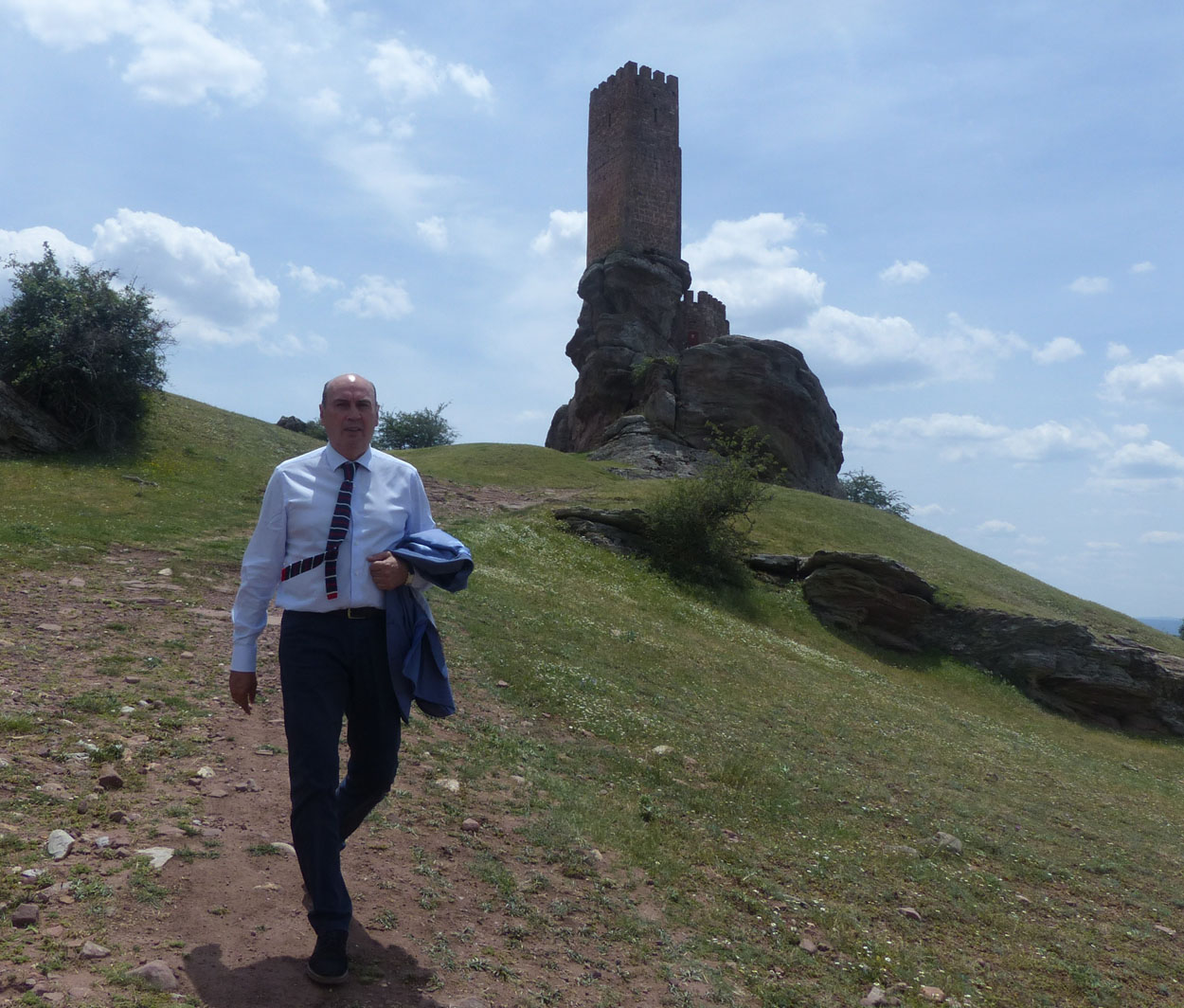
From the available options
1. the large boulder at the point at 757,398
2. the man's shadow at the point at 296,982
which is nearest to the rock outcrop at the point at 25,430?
the man's shadow at the point at 296,982

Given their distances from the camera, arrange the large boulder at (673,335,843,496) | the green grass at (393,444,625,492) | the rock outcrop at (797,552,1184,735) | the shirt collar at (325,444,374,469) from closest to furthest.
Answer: the shirt collar at (325,444,374,469) < the rock outcrop at (797,552,1184,735) < the green grass at (393,444,625,492) < the large boulder at (673,335,843,496)

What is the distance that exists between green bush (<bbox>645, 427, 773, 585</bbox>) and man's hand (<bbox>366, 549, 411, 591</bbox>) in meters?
20.8

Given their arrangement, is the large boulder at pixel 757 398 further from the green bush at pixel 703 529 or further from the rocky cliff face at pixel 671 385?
the green bush at pixel 703 529

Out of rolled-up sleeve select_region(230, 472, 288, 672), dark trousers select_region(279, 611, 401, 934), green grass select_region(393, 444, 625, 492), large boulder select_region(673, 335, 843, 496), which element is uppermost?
large boulder select_region(673, 335, 843, 496)

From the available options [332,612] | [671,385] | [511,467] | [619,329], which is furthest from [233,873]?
[619,329]

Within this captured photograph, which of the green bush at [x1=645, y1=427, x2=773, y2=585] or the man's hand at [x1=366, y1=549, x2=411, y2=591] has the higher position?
the green bush at [x1=645, y1=427, x2=773, y2=585]

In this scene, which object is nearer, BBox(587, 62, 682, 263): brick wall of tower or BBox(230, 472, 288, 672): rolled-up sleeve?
BBox(230, 472, 288, 672): rolled-up sleeve

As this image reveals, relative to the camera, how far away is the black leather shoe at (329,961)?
4.11 meters

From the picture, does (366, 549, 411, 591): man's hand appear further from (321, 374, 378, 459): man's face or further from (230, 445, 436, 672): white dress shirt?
(321, 374, 378, 459): man's face

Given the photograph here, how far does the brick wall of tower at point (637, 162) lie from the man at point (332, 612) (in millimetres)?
50822

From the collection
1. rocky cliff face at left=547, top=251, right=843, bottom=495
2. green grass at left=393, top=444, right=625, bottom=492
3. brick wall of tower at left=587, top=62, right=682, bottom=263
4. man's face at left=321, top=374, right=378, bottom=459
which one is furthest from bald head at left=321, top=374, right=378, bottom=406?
brick wall of tower at left=587, top=62, right=682, bottom=263

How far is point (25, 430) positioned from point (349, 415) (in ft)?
72.8

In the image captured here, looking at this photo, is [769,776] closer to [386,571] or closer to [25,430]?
[386,571]

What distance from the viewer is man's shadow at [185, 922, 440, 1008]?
3941 mm
